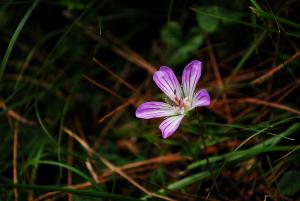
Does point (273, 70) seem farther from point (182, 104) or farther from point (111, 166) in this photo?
point (111, 166)

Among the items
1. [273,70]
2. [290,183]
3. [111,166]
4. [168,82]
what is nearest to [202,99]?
[168,82]

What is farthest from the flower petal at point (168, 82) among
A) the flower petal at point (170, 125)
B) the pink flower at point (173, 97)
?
the flower petal at point (170, 125)

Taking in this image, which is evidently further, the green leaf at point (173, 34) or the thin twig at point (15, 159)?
the green leaf at point (173, 34)

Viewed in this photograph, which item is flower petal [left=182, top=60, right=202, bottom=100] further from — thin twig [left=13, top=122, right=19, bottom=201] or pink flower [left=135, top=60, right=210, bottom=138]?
thin twig [left=13, top=122, right=19, bottom=201]

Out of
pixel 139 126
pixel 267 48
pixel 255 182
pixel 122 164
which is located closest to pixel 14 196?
pixel 122 164

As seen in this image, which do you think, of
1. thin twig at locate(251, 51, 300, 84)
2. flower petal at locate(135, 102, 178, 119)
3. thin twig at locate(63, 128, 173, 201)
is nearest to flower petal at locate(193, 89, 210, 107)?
flower petal at locate(135, 102, 178, 119)

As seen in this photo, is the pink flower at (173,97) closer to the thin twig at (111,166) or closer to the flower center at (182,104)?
the flower center at (182,104)
